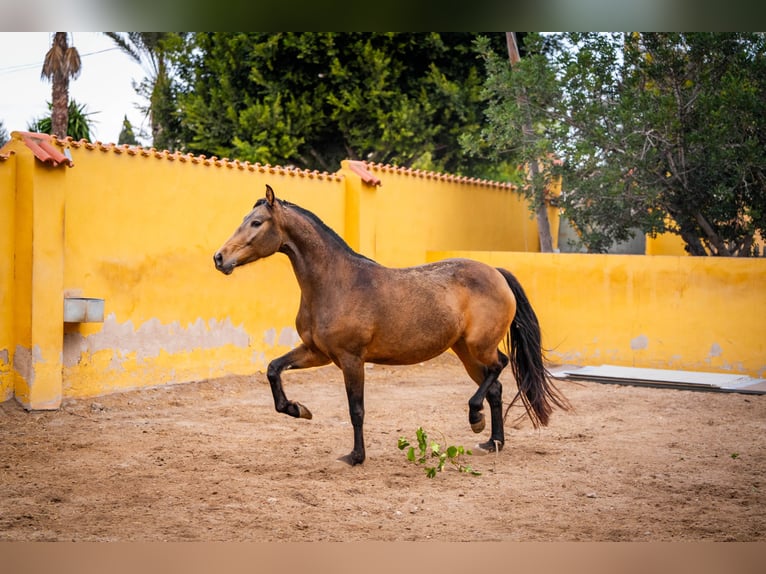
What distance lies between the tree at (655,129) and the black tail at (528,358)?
5.36 metres

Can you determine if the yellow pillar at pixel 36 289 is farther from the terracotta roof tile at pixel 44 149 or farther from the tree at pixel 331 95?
the tree at pixel 331 95

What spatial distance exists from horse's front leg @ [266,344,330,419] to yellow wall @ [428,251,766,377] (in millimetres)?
4906

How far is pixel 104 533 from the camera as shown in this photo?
4.46 m

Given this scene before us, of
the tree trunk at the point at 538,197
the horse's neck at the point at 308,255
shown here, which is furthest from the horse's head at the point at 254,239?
the tree trunk at the point at 538,197

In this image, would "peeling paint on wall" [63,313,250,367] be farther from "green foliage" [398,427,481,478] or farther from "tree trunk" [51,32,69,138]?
"tree trunk" [51,32,69,138]

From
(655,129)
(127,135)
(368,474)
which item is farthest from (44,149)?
(127,135)

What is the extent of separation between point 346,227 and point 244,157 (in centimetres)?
624

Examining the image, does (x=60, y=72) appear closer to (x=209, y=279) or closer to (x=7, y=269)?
(x=209, y=279)

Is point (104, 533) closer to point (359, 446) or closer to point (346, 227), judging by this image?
point (359, 446)

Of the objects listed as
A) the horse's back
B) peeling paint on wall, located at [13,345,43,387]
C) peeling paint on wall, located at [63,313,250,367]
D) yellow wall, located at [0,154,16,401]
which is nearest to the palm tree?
peeling paint on wall, located at [63,313,250,367]

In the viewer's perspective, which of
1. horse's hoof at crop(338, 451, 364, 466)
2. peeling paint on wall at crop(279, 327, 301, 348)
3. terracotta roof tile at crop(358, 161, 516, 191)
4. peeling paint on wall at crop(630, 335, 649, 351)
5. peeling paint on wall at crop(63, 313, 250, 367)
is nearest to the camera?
horse's hoof at crop(338, 451, 364, 466)

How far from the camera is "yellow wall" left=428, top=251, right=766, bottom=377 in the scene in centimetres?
1016

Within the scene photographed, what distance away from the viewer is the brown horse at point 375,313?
18.4 ft

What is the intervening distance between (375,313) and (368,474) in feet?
3.47
